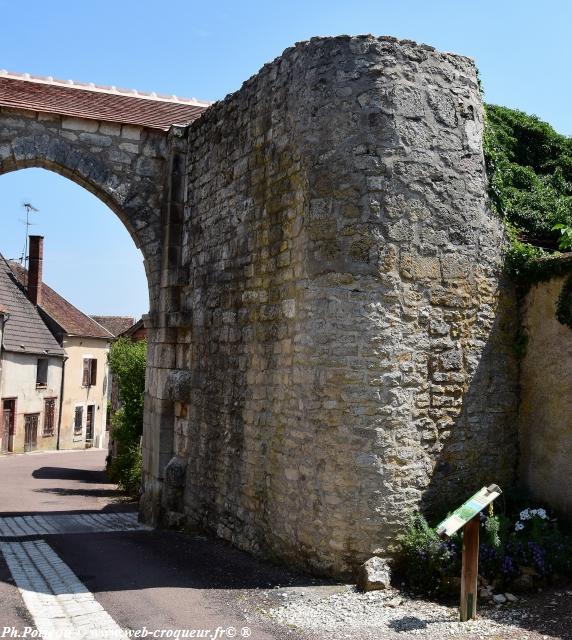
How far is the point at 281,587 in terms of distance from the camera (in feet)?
18.4

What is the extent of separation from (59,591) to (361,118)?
446cm

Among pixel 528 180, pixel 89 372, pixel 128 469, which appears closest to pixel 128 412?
pixel 128 469

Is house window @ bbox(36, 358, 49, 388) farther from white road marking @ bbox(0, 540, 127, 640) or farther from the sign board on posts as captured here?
the sign board on posts

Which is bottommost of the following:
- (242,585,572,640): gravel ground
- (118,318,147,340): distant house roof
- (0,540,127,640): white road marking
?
(0,540,127,640): white road marking

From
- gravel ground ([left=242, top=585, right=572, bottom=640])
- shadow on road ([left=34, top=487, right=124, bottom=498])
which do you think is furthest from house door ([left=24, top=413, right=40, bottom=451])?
gravel ground ([left=242, top=585, right=572, bottom=640])

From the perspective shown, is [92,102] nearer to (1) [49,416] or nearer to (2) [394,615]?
(2) [394,615]

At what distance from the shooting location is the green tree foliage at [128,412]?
14.2 metres

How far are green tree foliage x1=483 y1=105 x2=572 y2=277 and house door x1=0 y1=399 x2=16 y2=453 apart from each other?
19.7 metres

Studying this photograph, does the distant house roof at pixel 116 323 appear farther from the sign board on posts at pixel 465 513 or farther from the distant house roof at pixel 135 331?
the sign board on posts at pixel 465 513

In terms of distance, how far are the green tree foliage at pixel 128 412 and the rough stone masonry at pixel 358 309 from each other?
7.27 meters

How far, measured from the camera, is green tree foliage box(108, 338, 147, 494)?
14.2 metres

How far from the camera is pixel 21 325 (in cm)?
2484

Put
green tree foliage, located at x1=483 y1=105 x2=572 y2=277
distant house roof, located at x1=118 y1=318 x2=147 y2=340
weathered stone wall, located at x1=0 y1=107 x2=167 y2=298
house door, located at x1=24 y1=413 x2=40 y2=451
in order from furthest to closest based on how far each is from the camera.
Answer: house door, located at x1=24 y1=413 x2=40 y2=451, distant house roof, located at x1=118 y1=318 x2=147 y2=340, weathered stone wall, located at x1=0 y1=107 x2=167 y2=298, green tree foliage, located at x1=483 y1=105 x2=572 y2=277

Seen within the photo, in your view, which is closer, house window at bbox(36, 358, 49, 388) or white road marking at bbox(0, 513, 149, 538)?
white road marking at bbox(0, 513, 149, 538)
